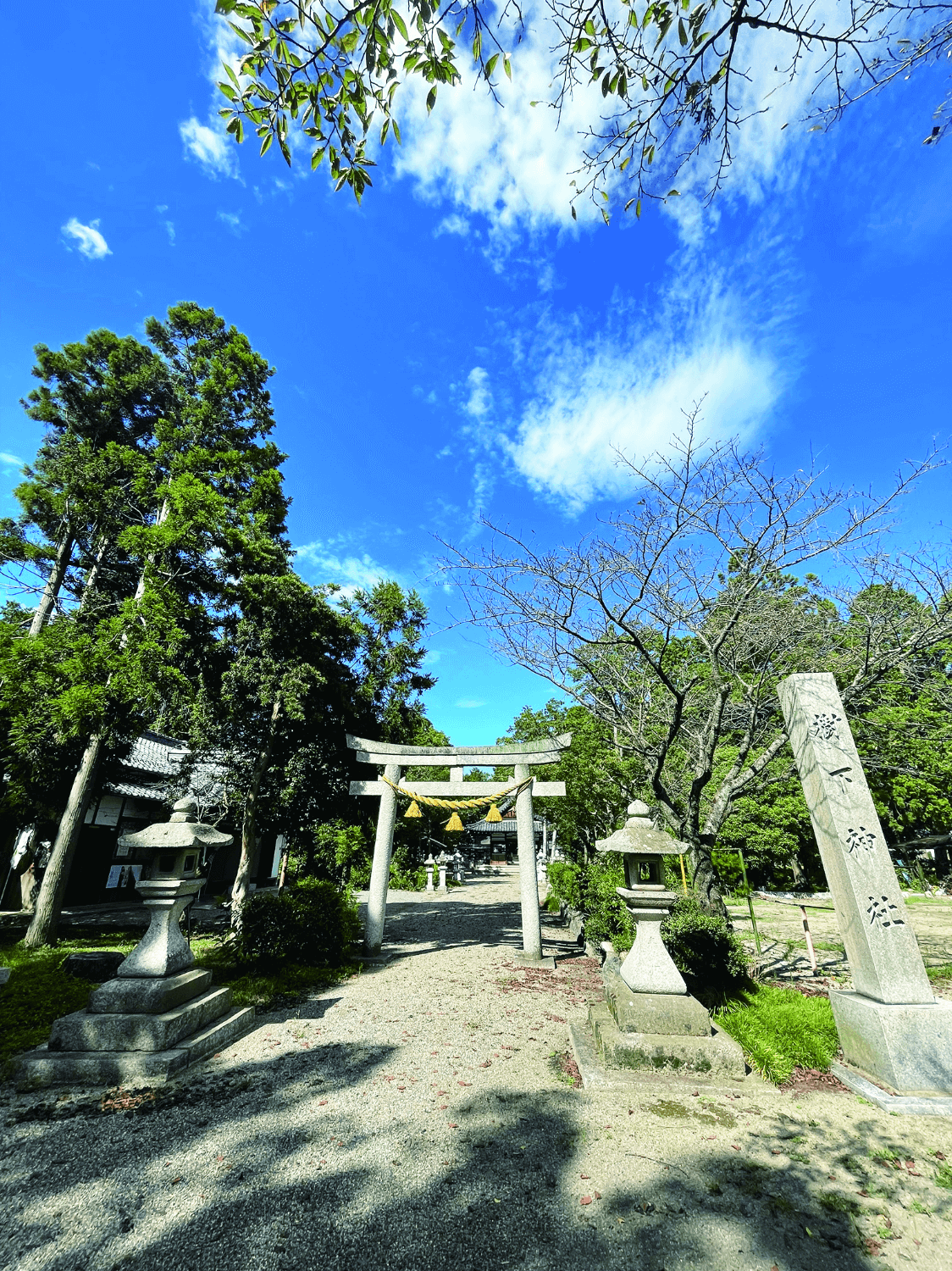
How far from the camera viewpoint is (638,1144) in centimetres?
332

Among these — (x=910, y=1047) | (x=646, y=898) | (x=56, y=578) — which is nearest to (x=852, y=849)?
(x=910, y=1047)

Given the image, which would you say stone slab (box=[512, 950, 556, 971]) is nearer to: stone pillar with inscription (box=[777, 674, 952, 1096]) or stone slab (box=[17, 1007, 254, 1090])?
stone pillar with inscription (box=[777, 674, 952, 1096])

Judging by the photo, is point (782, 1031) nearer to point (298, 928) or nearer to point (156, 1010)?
point (156, 1010)

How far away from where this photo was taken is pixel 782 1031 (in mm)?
4816

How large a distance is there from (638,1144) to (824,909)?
Answer: 50.3 feet

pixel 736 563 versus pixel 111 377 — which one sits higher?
pixel 111 377

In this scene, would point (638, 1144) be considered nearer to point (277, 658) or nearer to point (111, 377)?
A: point (277, 658)

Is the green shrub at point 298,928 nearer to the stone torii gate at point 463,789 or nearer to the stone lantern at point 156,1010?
the stone torii gate at point 463,789

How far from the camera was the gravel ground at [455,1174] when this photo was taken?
2.48 meters

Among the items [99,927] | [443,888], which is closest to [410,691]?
[443,888]

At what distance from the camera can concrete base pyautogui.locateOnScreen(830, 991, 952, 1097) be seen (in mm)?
3788

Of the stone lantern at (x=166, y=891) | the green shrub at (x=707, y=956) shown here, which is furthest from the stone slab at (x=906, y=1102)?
the stone lantern at (x=166, y=891)

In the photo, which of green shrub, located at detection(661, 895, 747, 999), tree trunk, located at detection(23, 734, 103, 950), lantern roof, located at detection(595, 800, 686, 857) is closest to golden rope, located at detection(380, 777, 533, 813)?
green shrub, located at detection(661, 895, 747, 999)

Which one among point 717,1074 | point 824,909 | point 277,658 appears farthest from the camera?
point 824,909
